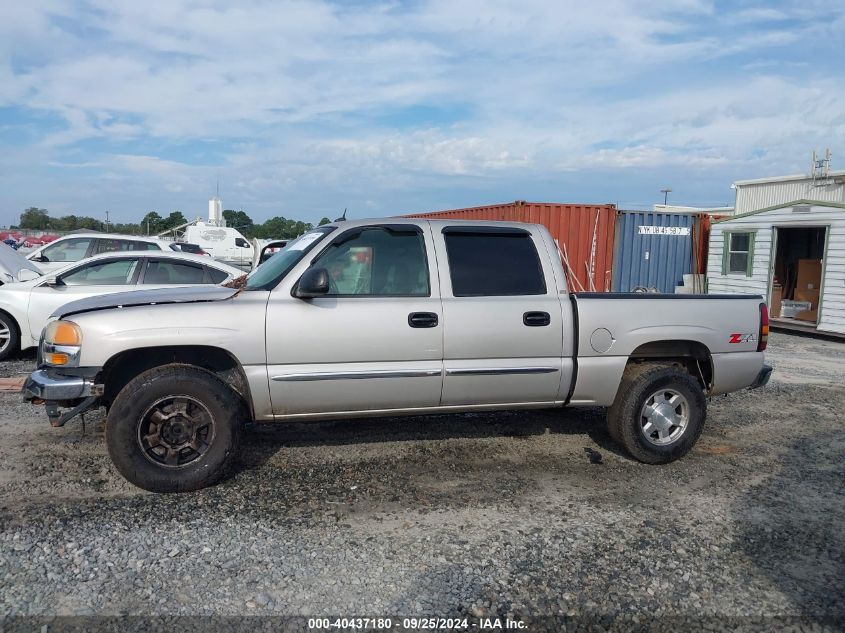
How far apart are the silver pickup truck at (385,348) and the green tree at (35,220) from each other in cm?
7968

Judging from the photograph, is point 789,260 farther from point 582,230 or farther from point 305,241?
point 305,241

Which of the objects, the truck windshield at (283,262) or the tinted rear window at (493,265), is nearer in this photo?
the truck windshield at (283,262)

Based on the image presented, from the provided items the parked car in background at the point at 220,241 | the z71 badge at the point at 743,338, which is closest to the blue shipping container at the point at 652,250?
the z71 badge at the point at 743,338

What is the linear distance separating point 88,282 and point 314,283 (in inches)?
225

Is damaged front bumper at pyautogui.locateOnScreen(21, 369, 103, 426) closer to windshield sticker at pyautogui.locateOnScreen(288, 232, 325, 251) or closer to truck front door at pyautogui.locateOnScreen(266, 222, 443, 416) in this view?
truck front door at pyautogui.locateOnScreen(266, 222, 443, 416)

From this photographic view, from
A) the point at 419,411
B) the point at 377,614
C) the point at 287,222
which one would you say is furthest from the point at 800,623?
the point at 287,222

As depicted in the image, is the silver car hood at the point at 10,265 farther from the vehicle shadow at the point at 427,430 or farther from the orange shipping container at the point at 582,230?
the orange shipping container at the point at 582,230

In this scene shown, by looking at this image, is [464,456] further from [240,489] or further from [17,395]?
[17,395]

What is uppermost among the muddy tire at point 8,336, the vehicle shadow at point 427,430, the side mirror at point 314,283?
the side mirror at point 314,283

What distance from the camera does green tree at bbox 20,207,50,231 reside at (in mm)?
76012

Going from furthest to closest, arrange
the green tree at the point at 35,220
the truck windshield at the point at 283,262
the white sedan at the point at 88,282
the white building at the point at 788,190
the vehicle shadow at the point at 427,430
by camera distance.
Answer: the green tree at the point at 35,220, the white building at the point at 788,190, the white sedan at the point at 88,282, the vehicle shadow at the point at 427,430, the truck windshield at the point at 283,262

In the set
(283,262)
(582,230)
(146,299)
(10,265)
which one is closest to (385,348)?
(283,262)

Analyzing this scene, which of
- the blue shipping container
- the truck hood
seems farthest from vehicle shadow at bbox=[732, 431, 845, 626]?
the blue shipping container

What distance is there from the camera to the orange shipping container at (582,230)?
15.6 metres
